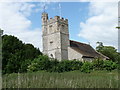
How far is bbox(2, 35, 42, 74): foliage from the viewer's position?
1734 cm

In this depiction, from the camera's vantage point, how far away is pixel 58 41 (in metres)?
34.2

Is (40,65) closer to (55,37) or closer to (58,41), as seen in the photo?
(58,41)

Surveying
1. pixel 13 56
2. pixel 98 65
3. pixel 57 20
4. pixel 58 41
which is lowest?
pixel 98 65

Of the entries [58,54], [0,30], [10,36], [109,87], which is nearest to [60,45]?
[58,54]

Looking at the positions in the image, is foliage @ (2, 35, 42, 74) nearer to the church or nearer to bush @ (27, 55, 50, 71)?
bush @ (27, 55, 50, 71)

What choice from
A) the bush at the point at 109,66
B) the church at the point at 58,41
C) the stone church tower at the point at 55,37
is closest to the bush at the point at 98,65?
the bush at the point at 109,66

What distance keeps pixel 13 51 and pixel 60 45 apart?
1409cm

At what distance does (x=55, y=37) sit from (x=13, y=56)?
16.9 metres

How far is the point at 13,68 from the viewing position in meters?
17.3

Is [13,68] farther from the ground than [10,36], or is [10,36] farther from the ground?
[10,36]

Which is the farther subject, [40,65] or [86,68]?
[86,68]

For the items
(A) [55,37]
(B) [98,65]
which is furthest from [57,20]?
(B) [98,65]

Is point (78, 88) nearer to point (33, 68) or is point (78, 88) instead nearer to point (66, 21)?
point (33, 68)

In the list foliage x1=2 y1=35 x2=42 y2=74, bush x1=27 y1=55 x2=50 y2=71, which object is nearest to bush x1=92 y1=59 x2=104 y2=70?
bush x1=27 y1=55 x2=50 y2=71
